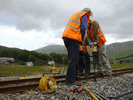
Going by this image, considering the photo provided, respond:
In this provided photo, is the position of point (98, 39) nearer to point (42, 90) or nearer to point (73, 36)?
point (73, 36)

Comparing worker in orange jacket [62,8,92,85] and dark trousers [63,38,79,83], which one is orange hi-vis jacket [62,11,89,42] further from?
dark trousers [63,38,79,83]

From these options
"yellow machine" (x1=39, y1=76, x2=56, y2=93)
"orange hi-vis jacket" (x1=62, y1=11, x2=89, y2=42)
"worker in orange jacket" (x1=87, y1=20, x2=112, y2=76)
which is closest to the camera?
"yellow machine" (x1=39, y1=76, x2=56, y2=93)


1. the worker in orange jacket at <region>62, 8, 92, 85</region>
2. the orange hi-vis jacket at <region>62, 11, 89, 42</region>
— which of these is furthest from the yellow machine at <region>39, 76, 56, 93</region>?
the orange hi-vis jacket at <region>62, 11, 89, 42</region>

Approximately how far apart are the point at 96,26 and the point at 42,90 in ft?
11.0

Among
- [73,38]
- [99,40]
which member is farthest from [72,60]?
[99,40]

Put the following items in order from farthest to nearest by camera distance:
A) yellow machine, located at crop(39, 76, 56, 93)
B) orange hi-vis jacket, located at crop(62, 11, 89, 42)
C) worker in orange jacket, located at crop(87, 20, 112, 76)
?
1. worker in orange jacket, located at crop(87, 20, 112, 76)
2. orange hi-vis jacket, located at crop(62, 11, 89, 42)
3. yellow machine, located at crop(39, 76, 56, 93)

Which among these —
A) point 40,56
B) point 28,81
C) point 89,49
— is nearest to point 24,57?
point 40,56

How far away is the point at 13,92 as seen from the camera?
9.45ft

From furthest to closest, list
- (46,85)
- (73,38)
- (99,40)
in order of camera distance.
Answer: (99,40) → (73,38) → (46,85)

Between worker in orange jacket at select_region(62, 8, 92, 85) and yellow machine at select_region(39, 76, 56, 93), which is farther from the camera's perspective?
worker in orange jacket at select_region(62, 8, 92, 85)

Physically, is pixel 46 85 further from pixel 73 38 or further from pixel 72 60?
pixel 73 38

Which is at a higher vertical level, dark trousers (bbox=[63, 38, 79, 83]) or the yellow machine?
dark trousers (bbox=[63, 38, 79, 83])

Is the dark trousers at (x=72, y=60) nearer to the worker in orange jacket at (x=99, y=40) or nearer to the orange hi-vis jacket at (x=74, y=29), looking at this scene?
the orange hi-vis jacket at (x=74, y=29)

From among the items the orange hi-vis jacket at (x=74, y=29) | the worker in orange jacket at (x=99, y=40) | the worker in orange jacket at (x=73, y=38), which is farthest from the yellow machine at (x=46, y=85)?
the worker in orange jacket at (x=99, y=40)
